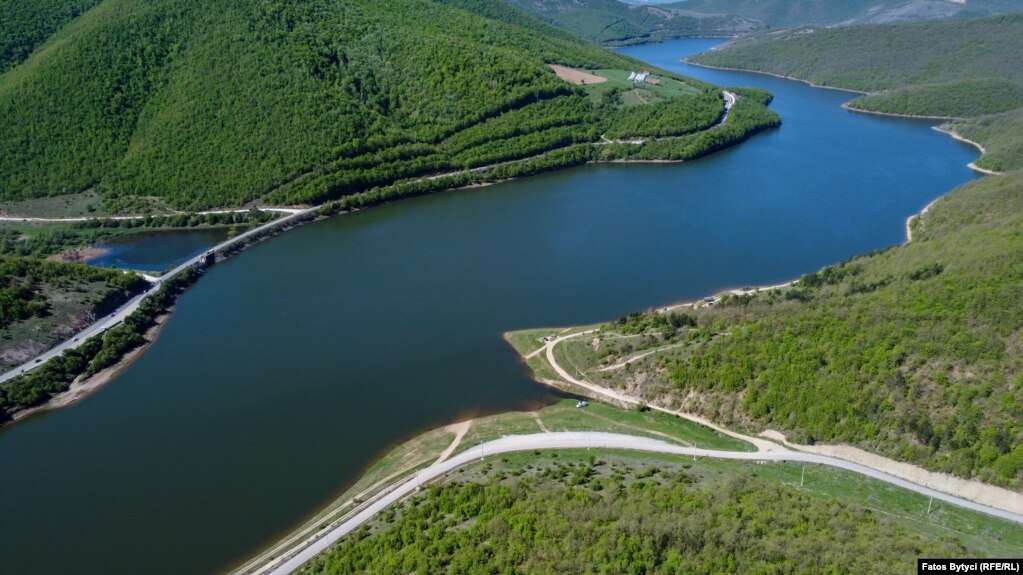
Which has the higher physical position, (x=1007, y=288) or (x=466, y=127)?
(x=466, y=127)

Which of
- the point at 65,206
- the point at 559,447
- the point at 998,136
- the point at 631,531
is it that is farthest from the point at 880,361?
the point at 65,206

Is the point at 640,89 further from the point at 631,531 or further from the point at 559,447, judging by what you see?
the point at 631,531

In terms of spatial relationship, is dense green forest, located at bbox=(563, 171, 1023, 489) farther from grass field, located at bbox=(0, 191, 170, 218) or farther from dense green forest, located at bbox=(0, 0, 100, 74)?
dense green forest, located at bbox=(0, 0, 100, 74)

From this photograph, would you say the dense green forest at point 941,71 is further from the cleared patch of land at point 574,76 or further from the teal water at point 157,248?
the teal water at point 157,248

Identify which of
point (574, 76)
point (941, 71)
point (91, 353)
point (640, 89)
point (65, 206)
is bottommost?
point (91, 353)

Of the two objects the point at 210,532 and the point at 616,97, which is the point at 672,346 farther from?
the point at 616,97

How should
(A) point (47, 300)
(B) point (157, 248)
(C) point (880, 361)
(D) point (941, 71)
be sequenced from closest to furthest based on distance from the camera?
(C) point (880, 361)
(A) point (47, 300)
(B) point (157, 248)
(D) point (941, 71)

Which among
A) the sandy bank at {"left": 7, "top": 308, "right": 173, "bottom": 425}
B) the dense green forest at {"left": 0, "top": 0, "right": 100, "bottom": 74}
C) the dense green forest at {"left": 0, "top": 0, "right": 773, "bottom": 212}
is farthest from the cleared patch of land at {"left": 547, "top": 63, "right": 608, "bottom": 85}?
the sandy bank at {"left": 7, "top": 308, "right": 173, "bottom": 425}

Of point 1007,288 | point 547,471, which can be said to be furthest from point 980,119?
point 547,471
